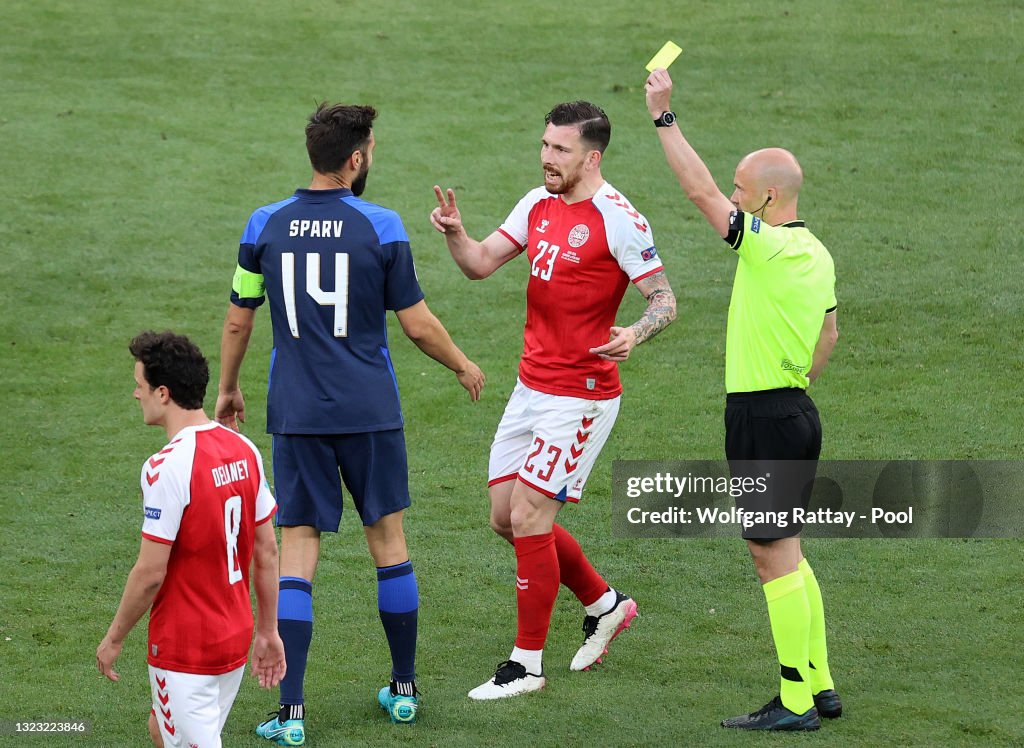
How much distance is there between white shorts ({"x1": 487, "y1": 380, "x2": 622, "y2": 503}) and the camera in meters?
5.34

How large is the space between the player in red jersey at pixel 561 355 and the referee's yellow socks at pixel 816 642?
39.0 inches

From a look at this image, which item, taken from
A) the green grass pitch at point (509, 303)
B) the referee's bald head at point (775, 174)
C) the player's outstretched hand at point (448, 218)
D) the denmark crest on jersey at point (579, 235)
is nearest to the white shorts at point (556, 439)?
the denmark crest on jersey at point (579, 235)

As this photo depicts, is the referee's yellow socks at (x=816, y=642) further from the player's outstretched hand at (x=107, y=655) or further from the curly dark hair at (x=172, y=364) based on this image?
the player's outstretched hand at (x=107, y=655)

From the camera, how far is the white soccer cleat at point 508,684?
5301mm

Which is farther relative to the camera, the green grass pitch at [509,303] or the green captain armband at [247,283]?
the green grass pitch at [509,303]

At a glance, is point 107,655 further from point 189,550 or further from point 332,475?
point 332,475

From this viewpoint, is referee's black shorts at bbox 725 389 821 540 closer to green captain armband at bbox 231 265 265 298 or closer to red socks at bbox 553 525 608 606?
red socks at bbox 553 525 608 606

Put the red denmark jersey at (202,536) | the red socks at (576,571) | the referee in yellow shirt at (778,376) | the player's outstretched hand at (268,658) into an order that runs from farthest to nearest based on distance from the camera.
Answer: the red socks at (576,571) → the referee in yellow shirt at (778,376) → the player's outstretched hand at (268,658) → the red denmark jersey at (202,536)

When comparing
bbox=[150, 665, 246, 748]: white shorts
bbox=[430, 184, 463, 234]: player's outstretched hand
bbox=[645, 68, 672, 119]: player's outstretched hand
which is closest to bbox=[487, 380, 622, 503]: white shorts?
bbox=[430, 184, 463, 234]: player's outstretched hand

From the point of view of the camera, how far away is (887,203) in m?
11.3

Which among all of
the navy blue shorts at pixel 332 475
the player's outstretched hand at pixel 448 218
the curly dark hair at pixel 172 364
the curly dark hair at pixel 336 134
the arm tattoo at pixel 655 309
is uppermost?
the curly dark hair at pixel 336 134

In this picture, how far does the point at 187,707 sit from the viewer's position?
3.83m

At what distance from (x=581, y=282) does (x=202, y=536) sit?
2111 mm

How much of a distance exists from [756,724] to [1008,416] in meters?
4.14
